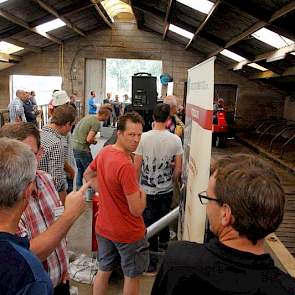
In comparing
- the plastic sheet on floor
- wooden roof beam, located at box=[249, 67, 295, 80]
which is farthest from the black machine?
wooden roof beam, located at box=[249, 67, 295, 80]

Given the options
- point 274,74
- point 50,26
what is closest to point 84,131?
point 274,74

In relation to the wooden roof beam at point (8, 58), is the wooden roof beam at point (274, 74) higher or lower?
lower

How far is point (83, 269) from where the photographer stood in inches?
116

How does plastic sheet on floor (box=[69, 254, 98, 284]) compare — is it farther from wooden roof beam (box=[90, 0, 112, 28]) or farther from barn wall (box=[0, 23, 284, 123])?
barn wall (box=[0, 23, 284, 123])

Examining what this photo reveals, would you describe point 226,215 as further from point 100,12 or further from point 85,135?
point 100,12

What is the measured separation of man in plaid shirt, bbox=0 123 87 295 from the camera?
51.1 inches

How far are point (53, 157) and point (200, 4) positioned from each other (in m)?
4.57

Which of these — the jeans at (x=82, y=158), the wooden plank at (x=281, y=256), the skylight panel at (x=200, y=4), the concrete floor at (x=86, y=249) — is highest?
the skylight panel at (x=200, y=4)

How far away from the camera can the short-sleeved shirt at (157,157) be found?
9.34 feet

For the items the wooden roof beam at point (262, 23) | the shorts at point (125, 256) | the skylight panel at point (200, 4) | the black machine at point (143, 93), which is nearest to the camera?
the shorts at point (125, 256)

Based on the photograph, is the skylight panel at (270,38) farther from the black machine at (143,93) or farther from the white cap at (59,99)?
the white cap at (59,99)

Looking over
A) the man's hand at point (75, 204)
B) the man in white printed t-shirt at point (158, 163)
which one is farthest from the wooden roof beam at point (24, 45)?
the man's hand at point (75, 204)

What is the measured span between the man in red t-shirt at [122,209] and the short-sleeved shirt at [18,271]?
0.98 m

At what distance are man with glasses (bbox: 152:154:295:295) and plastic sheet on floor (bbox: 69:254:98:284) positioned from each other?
6.92 feet
